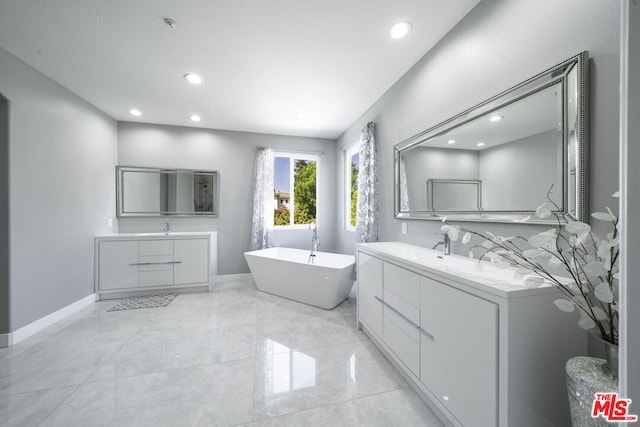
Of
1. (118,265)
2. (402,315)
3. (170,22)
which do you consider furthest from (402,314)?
(118,265)

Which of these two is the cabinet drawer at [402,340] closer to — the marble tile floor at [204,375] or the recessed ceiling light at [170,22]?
the marble tile floor at [204,375]

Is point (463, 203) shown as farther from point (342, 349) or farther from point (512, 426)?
point (342, 349)

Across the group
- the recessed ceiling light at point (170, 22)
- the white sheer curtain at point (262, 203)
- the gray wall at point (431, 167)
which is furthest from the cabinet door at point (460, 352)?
the white sheer curtain at point (262, 203)

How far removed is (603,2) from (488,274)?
51.7 inches

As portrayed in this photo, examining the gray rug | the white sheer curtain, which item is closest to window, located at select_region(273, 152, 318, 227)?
the white sheer curtain

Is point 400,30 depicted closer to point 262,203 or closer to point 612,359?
point 612,359

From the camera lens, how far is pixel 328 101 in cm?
303

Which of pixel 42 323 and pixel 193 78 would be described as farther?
pixel 193 78

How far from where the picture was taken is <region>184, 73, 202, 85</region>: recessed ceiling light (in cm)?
247

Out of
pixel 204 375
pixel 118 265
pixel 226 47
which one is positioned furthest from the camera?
pixel 118 265

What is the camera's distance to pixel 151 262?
3.39 m

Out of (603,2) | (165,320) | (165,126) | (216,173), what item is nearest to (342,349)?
(165,320)

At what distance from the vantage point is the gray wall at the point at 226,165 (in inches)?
150

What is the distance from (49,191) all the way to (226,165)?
83.6 inches
